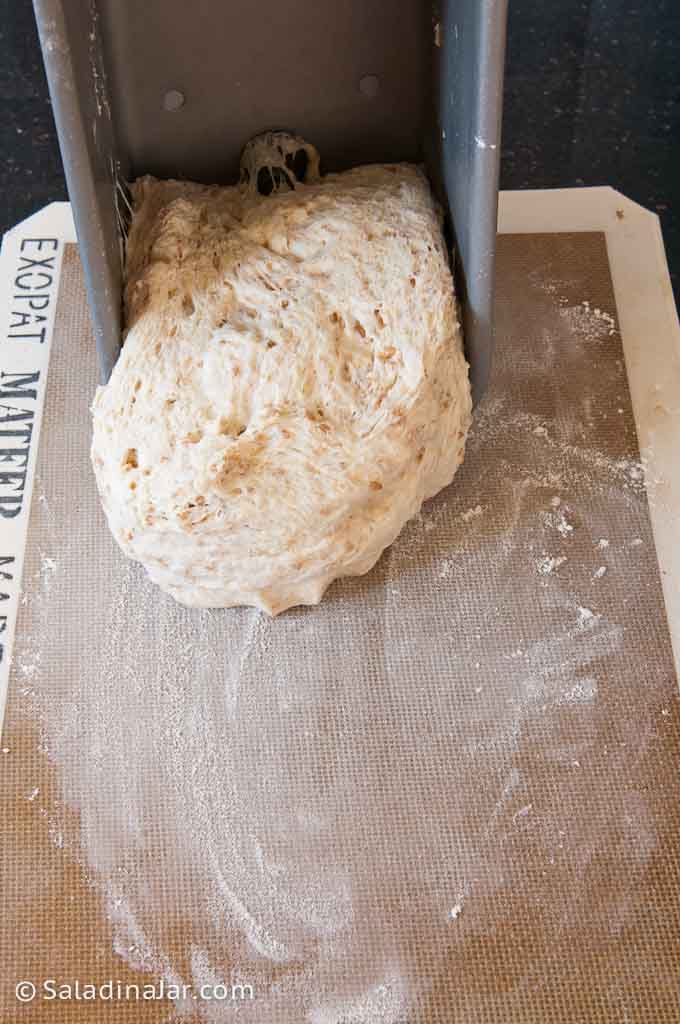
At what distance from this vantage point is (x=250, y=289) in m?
1.29

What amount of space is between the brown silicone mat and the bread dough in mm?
97

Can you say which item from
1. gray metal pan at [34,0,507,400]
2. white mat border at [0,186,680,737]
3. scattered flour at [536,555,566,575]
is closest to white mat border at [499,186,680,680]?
white mat border at [0,186,680,737]

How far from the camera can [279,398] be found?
122cm

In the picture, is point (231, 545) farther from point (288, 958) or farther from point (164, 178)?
point (164, 178)

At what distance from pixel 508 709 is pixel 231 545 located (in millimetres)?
373

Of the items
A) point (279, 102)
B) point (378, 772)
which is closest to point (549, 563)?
point (378, 772)

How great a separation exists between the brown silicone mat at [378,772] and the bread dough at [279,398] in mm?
97

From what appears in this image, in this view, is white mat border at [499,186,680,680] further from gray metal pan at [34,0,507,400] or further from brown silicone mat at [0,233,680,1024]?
gray metal pan at [34,0,507,400]

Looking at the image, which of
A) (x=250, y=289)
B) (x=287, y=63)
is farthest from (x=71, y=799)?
(x=287, y=63)

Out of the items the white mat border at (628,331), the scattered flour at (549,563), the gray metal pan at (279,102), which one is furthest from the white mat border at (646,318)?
the gray metal pan at (279,102)

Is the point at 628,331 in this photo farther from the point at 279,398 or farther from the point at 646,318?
the point at 279,398

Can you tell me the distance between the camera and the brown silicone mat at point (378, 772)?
45.4 inches

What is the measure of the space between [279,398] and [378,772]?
43 cm

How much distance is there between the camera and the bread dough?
1.21 m
